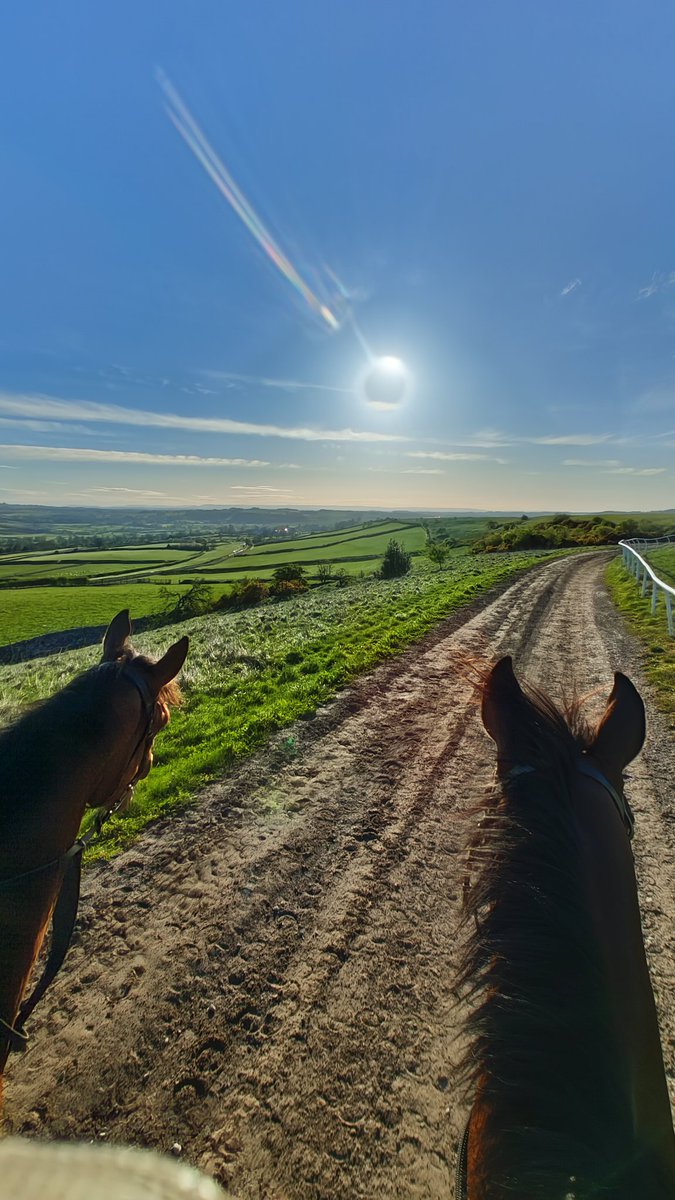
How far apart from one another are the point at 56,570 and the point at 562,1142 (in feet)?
287

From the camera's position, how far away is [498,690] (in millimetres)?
1837

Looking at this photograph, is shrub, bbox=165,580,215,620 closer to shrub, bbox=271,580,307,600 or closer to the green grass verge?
shrub, bbox=271,580,307,600

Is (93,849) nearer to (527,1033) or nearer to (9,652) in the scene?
(527,1033)

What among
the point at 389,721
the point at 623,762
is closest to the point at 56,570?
the point at 389,721

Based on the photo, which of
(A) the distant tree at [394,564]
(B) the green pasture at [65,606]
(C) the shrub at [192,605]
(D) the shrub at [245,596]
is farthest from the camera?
(A) the distant tree at [394,564]

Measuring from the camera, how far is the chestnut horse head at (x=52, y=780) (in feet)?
5.91

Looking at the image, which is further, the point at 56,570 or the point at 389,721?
the point at 56,570

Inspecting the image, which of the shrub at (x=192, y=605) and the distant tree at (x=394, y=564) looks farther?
the distant tree at (x=394, y=564)

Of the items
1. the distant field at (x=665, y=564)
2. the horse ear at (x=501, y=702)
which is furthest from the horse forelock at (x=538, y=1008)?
the distant field at (x=665, y=564)

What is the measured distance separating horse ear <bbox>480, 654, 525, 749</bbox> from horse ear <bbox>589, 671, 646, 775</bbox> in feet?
1.13

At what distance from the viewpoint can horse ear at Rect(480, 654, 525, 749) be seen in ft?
5.79

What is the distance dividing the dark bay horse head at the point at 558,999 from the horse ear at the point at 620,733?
4.7 inches

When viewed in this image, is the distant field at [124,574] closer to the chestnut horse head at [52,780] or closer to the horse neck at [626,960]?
the chestnut horse head at [52,780]

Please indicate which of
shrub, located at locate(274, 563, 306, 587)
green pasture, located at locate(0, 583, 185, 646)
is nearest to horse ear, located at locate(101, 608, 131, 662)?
green pasture, located at locate(0, 583, 185, 646)
